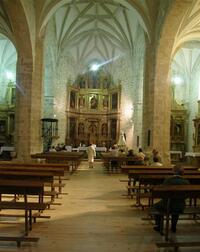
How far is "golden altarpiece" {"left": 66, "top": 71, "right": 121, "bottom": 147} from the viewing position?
37688 millimetres

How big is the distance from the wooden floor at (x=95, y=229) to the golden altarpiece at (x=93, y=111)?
91.3 ft

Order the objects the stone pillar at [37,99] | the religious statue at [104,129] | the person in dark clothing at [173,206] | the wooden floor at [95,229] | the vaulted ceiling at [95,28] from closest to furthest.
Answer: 1. the wooden floor at [95,229]
2. the person in dark clothing at [173,206]
3. the stone pillar at [37,99]
4. the vaulted ceiling at [95,28]
5. the religious statue at [104,129]

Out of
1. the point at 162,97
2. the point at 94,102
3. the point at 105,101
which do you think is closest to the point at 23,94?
the point at 162,97

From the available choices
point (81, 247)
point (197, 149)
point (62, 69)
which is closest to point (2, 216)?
point (81, 247)

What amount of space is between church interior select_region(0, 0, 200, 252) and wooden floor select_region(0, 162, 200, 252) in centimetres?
2

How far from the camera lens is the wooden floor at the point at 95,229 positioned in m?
5.45

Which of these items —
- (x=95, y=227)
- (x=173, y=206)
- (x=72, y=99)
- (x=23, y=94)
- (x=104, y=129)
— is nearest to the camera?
(x=173, y=206)

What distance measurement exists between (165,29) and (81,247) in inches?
634

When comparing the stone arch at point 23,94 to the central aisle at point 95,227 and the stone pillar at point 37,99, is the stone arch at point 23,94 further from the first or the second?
the central aisle at point 95,227

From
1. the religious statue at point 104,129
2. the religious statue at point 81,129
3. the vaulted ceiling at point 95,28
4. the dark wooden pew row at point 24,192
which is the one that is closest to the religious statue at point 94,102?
the religious statue at point 104,129

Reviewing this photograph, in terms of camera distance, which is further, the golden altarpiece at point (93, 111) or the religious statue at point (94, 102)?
the religious statue at point (94, 102)

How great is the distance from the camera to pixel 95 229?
21.7 feet

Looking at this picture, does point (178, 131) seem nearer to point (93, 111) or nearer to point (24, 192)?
point (93, 111)

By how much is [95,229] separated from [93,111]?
32439 millimetres
